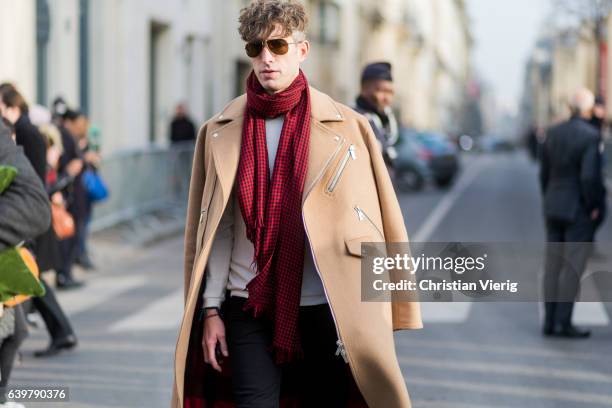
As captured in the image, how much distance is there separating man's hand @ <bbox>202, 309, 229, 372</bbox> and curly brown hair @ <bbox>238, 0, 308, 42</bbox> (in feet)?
2.93

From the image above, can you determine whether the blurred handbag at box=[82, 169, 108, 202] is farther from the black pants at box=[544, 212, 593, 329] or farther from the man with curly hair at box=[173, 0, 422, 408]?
the man with curly hair at box=[173, 0, 422, 408]

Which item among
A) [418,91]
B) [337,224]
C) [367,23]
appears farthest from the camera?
[418,91]

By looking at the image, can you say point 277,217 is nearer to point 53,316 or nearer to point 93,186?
point 53,316

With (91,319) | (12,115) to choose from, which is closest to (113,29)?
(91,319)

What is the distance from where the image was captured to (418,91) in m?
82.6

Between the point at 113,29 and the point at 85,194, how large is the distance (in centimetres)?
852

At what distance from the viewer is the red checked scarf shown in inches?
149

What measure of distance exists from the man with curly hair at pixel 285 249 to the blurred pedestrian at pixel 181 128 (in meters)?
17.6

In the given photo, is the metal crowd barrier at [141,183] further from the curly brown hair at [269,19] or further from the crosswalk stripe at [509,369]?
the curly brown hair at [269,19]

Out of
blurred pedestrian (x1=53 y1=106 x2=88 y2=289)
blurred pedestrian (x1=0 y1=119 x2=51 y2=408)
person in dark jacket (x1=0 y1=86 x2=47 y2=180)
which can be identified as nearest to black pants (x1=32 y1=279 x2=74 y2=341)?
person in dark jacket (x1=0 y1=86 x2=47 y2=180)

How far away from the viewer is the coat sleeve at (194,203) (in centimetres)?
406

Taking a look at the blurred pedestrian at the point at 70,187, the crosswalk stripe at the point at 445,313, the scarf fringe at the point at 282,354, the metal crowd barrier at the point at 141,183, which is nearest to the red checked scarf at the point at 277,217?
the scarf fringe at the point at 282,354

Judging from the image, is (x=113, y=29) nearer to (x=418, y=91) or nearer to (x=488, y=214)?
→ (x=488, y=214)

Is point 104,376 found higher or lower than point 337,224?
lower
